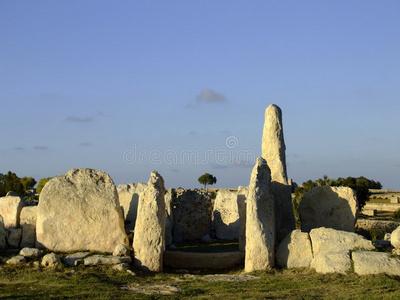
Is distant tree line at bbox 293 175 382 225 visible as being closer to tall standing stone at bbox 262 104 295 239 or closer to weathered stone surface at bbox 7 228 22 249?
tall standing stone at bbox 262 104 295 239

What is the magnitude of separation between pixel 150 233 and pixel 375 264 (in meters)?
6.55

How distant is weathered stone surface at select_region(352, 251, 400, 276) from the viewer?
1412cm

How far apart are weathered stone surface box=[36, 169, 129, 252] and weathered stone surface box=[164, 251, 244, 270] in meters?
1.63

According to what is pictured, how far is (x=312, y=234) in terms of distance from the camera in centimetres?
1612

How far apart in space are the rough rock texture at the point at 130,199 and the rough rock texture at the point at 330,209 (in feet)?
22.6

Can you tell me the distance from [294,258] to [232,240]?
8.70m

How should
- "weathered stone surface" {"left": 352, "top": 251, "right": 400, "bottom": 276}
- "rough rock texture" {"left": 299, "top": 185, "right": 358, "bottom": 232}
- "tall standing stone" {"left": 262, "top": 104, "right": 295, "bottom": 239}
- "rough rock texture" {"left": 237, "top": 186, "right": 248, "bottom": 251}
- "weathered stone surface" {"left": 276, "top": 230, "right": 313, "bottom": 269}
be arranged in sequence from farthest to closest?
"tall standing stone" {"left": 262, "top": 104, "right": 295, "bottom": 239}
"rough rock texture" {"left": 299, "top": 185, "right": 358, "bottom": 232}
"rough rock texture" {"left": 237, "top": 186, "right": 248, "bottom": 251}
"weathered stone surface" {"left": 276, "top": 230, "right": 313, "bottom": 269}
"weathered stone surface" {"left": 352, "top": 251, "right": 400, "bottom": 276}

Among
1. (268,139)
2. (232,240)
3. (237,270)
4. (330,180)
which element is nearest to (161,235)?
(237,270)

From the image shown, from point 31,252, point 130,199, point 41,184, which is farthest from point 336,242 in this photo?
point 41,184

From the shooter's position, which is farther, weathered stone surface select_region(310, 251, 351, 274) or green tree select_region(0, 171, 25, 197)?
green tree select_region(0, 171, 25, 197)

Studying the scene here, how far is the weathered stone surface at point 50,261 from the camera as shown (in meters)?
15.4

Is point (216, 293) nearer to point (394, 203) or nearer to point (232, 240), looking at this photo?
point (232, 240)

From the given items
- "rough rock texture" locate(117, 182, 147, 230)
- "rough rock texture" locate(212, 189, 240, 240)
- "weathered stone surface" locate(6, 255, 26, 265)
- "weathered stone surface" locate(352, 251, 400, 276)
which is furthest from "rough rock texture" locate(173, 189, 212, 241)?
"weathered stone surface" locate(352, 251, 400, 276)

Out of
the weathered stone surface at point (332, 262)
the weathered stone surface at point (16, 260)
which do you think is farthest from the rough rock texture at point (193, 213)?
the weathered stone surface at point (332, 262)
